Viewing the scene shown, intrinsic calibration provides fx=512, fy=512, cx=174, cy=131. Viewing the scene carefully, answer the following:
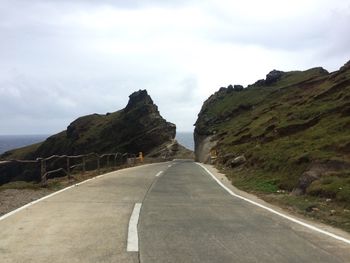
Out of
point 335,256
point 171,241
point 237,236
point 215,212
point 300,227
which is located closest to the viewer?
point 335,256

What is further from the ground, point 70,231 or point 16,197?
point 16,197

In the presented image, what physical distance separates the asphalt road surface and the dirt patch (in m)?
0.59

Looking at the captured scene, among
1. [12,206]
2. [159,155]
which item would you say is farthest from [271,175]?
[159,155]

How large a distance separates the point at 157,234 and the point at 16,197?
24.5ft

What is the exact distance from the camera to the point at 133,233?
9281mm

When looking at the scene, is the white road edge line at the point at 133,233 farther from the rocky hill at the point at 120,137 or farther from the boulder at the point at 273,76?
the boulder at the point at 273,76

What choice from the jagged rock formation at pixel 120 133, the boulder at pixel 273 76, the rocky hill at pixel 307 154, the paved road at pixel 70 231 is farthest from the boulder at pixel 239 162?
the boulder at pixel 273 76

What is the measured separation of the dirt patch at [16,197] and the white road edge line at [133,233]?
10.2ft

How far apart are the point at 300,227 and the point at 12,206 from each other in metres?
7.28

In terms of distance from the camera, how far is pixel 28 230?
9.52 m

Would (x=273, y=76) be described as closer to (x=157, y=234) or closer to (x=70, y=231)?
(x=157, y=234)

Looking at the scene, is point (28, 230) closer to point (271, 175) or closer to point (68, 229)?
point (68, 229)

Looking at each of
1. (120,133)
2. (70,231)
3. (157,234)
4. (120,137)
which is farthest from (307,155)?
(120,133)

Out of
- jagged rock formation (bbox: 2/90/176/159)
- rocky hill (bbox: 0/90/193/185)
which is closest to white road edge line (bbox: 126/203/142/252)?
rocky hill (bbox: 0/90/193/185)
